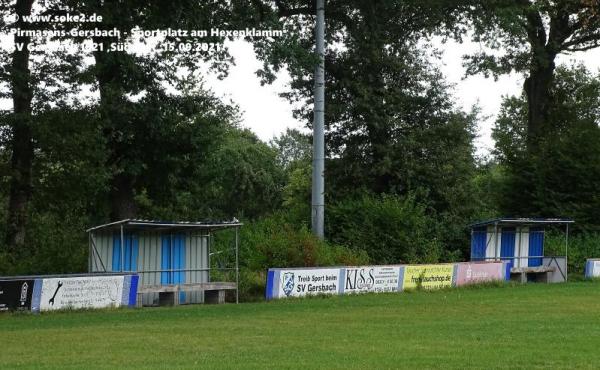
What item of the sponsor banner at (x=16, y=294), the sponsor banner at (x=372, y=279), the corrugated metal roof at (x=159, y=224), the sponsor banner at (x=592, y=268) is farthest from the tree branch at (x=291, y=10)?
the sponsor banner at (x=16, y=294)

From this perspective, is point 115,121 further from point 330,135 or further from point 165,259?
point 330,135

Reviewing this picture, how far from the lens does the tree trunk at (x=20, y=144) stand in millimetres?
28828

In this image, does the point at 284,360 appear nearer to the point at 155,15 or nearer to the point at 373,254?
the point at 155,15

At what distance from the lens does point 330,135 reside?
42500 millimetres

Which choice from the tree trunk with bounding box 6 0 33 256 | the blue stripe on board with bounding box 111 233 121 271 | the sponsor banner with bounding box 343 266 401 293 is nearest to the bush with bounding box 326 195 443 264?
the sponsor banner with bounding box 343 266 401 293

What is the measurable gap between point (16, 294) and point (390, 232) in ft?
63.4

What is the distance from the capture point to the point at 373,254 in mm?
37719

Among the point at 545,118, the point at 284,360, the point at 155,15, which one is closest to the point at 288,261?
the point at 155,15

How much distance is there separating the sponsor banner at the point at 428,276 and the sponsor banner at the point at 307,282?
3461 mm

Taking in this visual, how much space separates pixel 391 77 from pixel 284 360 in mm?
29487

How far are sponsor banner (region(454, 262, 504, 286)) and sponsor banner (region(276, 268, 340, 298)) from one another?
6.43m

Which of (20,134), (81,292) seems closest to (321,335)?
(81,292)

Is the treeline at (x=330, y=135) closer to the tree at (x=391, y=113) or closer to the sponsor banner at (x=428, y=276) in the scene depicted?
the tree at (x=391, y=113)

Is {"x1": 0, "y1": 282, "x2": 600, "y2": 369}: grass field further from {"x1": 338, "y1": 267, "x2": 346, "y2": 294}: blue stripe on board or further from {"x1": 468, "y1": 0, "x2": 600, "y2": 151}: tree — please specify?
Result: {"x1": 468, "y1": 0, "x2": 600, "y2": 151}: tree
